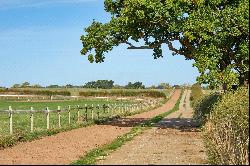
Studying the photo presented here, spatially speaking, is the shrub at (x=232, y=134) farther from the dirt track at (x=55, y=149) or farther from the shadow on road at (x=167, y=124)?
the shadow on road at (x=167, y=124)

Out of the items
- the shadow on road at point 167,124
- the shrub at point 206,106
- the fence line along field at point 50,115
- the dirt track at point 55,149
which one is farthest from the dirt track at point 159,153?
the shadow on road at point 167,124

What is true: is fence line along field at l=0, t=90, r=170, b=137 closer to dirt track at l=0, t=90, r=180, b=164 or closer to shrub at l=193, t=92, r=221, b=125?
dirt track at l=0, t=90, r=180, b=164

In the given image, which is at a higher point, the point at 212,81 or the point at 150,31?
the point at 150,31

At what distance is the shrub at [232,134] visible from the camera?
52.4 feet

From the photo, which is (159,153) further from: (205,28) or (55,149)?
(205,28)

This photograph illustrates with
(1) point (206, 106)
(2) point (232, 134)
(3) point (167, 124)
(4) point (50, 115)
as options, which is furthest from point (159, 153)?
(4) point (50, 115)

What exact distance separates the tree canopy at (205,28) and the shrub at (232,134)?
1022cm

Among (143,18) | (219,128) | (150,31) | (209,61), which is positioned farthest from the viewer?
(150,31)

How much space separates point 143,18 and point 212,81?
560 centimetres

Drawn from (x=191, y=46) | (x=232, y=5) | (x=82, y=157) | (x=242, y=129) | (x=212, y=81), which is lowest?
(x=82, y=157)

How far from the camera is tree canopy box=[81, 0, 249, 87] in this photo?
2870 centimetres

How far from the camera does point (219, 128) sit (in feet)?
60.6

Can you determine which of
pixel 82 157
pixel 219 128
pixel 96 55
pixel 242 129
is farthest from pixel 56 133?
pixel 242 129

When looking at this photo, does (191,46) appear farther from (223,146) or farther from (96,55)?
(223,146)
